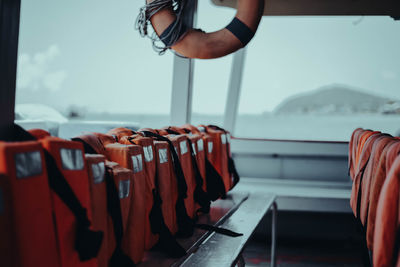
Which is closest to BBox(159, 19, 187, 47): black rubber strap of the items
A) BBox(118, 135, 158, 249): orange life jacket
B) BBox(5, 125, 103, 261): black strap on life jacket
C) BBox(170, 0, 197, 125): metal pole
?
BBox(118, 135, 158, 249): orange life jacket

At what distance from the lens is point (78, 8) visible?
7734mm

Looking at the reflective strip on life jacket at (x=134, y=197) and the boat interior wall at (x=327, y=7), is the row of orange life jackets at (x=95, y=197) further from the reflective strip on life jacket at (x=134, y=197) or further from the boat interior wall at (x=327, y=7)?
the boat interior wall at (x=327, y=7)

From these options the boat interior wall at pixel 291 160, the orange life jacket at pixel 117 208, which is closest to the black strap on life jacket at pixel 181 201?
the orange life jacket at pixel 117 208

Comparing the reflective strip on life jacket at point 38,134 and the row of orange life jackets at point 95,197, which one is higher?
the reflective strip on life jacket at point 38,134

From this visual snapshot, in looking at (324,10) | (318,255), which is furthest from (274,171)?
(324,10)

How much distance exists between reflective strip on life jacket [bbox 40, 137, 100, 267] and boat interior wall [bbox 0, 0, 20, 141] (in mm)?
322

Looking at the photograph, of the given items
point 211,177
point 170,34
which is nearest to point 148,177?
point 211,177

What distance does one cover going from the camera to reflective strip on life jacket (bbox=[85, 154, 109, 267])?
37.8 inches

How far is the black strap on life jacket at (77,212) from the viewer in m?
0.83

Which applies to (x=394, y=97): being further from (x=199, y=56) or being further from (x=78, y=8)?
(x=78, y=8)

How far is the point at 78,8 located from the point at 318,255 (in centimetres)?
659

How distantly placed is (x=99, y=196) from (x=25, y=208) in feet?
0.84

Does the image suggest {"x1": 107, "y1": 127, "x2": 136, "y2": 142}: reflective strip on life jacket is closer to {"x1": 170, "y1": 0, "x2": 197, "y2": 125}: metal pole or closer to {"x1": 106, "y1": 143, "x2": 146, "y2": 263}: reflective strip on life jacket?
{"x1": 106, "y1": 143, "x2": 146, "y2": 263}: reflective strip on life jacket

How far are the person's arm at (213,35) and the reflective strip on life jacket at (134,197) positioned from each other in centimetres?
116
